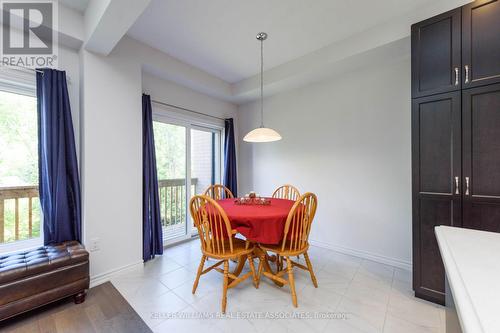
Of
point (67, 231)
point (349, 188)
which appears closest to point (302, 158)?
point (349, 188)

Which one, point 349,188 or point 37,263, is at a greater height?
point 349,188

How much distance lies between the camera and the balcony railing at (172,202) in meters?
3.31

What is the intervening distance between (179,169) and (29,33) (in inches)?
86.2

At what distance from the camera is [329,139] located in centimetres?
310

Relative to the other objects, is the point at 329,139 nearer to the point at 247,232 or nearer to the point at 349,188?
the point at 349,188

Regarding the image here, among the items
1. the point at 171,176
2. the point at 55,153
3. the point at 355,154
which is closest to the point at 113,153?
the point at 55,153

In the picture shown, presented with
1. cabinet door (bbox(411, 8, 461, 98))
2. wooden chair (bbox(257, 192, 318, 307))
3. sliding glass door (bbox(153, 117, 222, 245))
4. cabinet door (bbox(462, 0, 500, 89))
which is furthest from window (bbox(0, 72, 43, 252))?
cabinet door (bbox(462, 0, 500, 89))

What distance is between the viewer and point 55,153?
2.06 m

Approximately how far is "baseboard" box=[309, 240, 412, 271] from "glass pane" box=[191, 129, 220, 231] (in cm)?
211

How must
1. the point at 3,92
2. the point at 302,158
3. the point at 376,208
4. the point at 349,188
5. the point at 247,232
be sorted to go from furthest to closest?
the point at 302,158
the point at 349,188
the point at 376,208
the point at 3,92
the point at 247,232

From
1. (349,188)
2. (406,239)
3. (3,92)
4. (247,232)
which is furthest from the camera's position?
(349,188)

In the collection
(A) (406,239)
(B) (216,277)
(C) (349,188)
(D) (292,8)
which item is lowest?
(B) (216,277)

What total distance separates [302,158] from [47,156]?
3155 mm

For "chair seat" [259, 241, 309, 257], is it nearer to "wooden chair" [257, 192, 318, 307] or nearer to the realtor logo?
"wooden chair" [257, 192, 318, 307]
